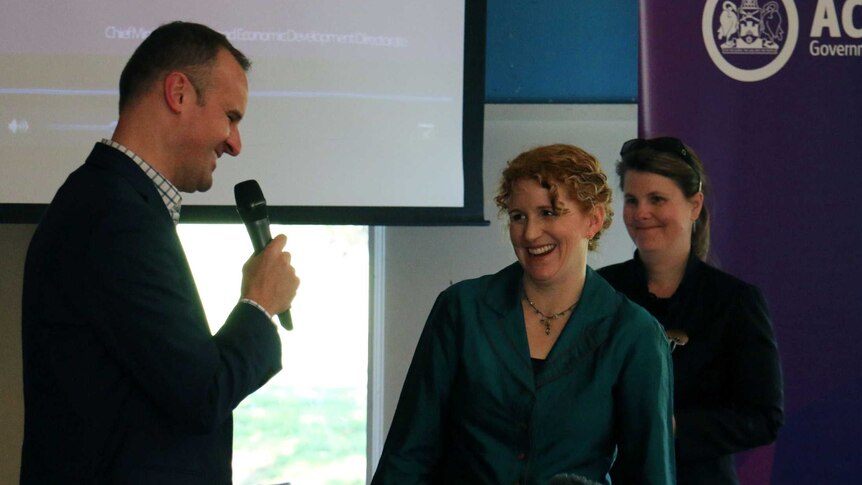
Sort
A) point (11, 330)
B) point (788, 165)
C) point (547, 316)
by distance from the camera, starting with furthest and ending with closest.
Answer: point (11, 330), point (788, 165), point (547, 316)

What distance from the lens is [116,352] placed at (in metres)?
1.48

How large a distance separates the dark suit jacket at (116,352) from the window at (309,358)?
2.09 m

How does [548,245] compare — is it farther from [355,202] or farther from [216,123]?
[355,202]

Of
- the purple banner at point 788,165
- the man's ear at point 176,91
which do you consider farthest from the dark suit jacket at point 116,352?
the purple banner at point 788,165

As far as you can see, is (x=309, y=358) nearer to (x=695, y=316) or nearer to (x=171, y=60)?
(x=695, y=316)

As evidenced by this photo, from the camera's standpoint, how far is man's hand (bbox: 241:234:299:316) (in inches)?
64.3

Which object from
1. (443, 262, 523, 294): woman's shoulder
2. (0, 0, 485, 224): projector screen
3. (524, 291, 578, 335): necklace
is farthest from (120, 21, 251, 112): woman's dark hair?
(0, 0, 485, 224): projector screen

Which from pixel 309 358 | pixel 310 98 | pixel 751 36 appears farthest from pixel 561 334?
pixel 309 358

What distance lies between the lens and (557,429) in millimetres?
1848

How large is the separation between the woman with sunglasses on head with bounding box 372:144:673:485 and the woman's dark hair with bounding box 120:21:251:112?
63cm

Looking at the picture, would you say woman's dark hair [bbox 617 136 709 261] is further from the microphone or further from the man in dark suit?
the man in dark suit

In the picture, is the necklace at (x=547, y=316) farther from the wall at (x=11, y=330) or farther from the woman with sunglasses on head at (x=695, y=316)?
the wall at (x=11, y=330)

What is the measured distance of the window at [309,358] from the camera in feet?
12.1

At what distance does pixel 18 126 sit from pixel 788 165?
2432 millimetres
